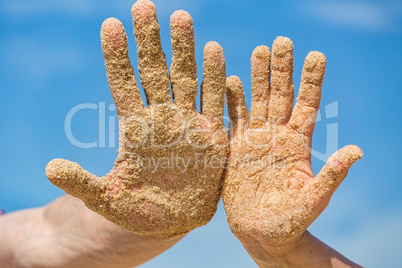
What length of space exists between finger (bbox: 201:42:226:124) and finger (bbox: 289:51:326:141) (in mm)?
318

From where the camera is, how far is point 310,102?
1.98m

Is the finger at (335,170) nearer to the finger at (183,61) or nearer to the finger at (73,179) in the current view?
the finger at (183,61)

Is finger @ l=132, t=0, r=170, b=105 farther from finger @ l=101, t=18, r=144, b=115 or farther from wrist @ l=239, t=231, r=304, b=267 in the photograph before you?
wrist @ l=239, t=231, r=304, b=267

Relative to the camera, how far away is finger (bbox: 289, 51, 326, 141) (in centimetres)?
196

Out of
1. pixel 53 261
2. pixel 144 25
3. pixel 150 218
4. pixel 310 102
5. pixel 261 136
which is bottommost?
pixel 53 261

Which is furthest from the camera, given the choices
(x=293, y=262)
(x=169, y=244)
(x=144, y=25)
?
(x=169, y=244)

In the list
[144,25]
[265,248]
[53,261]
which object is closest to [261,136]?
[265,248]

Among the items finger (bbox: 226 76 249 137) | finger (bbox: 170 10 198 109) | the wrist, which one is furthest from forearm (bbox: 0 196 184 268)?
finger (bbox: 170 10 198 109)

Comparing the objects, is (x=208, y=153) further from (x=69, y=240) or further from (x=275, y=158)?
(x=69, y=240)

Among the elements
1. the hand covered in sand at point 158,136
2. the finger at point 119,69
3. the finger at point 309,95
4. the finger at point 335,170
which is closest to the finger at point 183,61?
the hand covered in sand at point 158,136

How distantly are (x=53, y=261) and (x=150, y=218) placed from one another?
1318mm

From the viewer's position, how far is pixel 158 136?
193 centimetres

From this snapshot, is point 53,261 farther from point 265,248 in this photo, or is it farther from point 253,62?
→ point 253,62

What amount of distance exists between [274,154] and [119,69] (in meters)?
0.74
